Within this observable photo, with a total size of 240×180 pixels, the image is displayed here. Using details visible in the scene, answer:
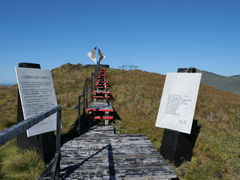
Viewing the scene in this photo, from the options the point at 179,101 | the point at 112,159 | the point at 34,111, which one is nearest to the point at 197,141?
the point at 179,101

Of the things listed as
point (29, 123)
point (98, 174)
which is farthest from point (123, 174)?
point (29, 123)

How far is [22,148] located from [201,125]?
22.7 feet

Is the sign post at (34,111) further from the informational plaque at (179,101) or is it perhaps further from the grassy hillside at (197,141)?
the informational plaque at (179,101)

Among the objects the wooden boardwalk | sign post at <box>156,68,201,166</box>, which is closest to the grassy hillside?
sign post at <box>156,68,201,166</box>

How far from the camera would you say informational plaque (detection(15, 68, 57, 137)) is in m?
2.85

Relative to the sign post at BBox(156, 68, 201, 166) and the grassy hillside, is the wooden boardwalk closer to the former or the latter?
the sign post at BBox(156, 68, 201, 166)

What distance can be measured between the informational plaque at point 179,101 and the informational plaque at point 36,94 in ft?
9.27

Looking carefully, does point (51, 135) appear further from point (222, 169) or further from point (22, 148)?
point (222, 169)

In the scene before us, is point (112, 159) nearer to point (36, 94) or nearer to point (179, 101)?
point (179, 101)

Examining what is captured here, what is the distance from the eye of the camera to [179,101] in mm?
3357

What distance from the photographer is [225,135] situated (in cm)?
552

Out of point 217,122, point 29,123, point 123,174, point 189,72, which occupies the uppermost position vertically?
point 189,72

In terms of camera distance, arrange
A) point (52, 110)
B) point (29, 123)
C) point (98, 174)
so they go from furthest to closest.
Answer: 1. point (98, 174)
2. point (52, 110)
3. point (29, 123)

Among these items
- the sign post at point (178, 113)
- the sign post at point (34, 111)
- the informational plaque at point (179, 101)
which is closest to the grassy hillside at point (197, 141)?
the sign post at point (34, 111)
